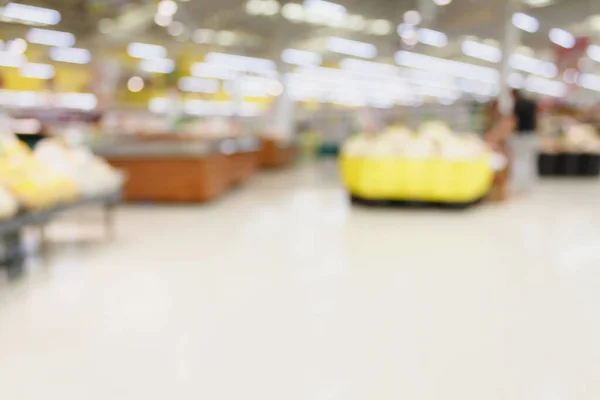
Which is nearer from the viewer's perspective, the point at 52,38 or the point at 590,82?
the point at 52,38

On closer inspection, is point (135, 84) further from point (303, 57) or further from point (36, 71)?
point (303, 57)

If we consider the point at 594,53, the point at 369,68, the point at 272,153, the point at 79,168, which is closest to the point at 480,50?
the point at 594,53

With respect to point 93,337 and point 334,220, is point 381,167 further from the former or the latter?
point 93,337

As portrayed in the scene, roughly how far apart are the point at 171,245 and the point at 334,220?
1.86m

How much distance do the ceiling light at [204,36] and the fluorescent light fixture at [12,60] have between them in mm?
4724

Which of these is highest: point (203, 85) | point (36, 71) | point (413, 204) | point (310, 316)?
point (203, 85)

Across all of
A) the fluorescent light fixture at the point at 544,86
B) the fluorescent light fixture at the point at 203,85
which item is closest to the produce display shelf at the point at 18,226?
the fluorescent light fixture at the point at 203,85

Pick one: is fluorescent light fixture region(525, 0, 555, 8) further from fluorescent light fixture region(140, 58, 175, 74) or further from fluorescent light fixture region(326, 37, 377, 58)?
fluorescent light fixture region(140, 58, 175, 74)

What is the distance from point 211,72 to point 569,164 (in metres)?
13.5

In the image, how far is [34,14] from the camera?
37.9 feet

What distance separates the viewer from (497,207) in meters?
6.53

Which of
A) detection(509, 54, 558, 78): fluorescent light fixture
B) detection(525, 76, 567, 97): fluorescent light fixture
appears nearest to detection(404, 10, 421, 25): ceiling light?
detection(509, 54, 558, 78): fluorescent light fixture

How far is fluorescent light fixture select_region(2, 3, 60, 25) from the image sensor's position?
1035 centimetres

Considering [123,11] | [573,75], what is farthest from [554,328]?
[123,11]
